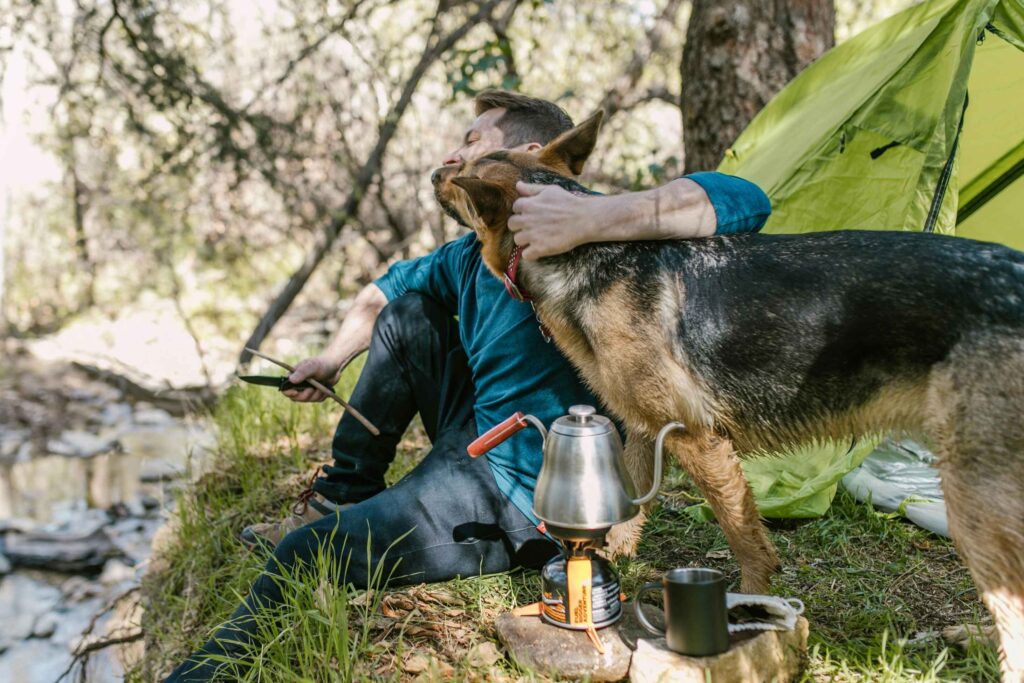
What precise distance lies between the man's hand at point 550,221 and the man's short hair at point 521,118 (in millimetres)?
826

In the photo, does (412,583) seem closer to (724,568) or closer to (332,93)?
(724,568)

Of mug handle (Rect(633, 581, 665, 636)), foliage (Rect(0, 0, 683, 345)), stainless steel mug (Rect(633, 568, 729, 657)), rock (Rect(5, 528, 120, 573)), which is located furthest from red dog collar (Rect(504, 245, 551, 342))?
rock (Rect(5, 528, 120, 573))

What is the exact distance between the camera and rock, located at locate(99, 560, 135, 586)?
6.15 m

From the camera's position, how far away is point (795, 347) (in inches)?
99.8

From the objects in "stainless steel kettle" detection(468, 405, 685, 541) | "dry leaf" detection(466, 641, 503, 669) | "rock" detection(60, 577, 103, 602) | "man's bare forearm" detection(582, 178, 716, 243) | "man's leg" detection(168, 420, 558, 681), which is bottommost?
"rock" detection(60, 577, 103, 602)

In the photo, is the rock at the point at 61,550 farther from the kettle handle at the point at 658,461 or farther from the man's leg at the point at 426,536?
the kettle handle at the point at 658,461

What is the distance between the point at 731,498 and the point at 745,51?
373 centimetres

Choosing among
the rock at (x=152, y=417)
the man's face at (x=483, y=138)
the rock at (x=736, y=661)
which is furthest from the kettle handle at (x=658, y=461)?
the rock at (x=152, y=417)

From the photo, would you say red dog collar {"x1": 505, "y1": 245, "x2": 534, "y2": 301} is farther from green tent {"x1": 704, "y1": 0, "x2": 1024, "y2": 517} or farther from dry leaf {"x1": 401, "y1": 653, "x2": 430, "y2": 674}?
dry leaf {"x1": 401, "y1": 653, "x2": 430, "y2": 674}

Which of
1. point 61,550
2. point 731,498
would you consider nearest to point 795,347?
point 731,498

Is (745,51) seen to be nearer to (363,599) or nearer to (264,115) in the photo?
(363,599)

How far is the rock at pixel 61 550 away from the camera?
20.9ft

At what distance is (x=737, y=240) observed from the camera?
2803 mm

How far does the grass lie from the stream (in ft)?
1.77
